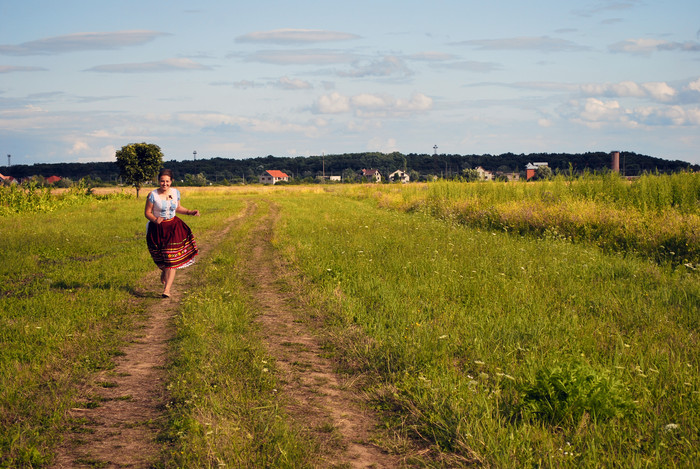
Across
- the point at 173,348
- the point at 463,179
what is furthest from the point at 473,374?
the point at 463,179

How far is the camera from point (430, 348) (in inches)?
228

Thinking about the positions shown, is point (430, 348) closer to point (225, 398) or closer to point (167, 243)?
point (225, 398)

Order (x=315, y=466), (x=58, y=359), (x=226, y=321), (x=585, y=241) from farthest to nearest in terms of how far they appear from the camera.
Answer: (x=585, y=241)
(x=226, y=321)
(x=58, y=359)
(x=315, y=466)

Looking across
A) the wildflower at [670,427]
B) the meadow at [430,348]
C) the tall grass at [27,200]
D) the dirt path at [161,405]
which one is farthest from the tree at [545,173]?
the tall grass at [27,200]

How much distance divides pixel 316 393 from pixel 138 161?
62.9m

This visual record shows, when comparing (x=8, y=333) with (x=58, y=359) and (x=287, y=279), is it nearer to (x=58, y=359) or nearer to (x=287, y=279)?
(x=58, y=359)

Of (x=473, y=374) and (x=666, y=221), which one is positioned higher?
(x=666, y=221)

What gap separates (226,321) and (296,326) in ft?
3.06

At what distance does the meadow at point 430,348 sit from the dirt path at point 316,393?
159 millimetres

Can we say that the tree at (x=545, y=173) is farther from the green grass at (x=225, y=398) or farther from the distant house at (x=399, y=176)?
the distant house at (x=399, y=176)

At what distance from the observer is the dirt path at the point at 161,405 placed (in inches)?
151

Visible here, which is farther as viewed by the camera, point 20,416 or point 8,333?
point 8,333

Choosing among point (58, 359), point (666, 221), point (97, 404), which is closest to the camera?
point (97, 404)

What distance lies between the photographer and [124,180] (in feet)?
208
